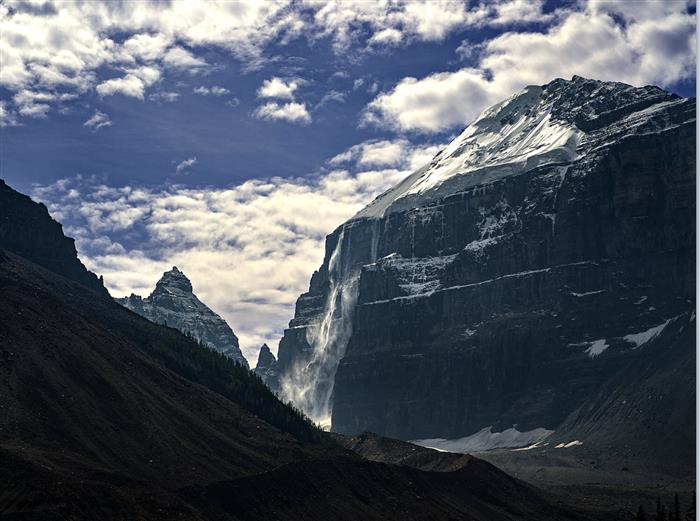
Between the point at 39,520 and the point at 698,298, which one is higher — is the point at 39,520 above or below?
below

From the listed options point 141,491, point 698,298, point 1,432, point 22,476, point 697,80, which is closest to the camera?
point 697,80

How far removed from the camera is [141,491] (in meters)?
184

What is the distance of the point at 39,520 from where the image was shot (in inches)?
6038

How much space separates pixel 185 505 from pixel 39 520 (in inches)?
1393

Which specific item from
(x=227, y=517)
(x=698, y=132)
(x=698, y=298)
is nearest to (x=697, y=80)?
(x=698, y=132)

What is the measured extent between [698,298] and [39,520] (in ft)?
339

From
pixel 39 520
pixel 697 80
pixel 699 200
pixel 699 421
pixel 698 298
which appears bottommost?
pixel 39 520

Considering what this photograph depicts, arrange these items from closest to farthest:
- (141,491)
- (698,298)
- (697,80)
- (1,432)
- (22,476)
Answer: (697,80)
(698,298)
(22,476)
(141,491)
(1,432)

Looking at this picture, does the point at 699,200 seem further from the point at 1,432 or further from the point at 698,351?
the point at 1,432

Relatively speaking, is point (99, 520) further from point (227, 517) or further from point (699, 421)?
point (699, 421)

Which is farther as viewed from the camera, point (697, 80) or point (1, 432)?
point (1, 432)

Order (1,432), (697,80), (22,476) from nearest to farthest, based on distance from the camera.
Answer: (697,80)
(22,476)
(1,432)

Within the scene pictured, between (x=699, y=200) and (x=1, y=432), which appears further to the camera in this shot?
(x=1, y=432)

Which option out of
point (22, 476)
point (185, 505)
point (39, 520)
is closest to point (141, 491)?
point (185, 505)
